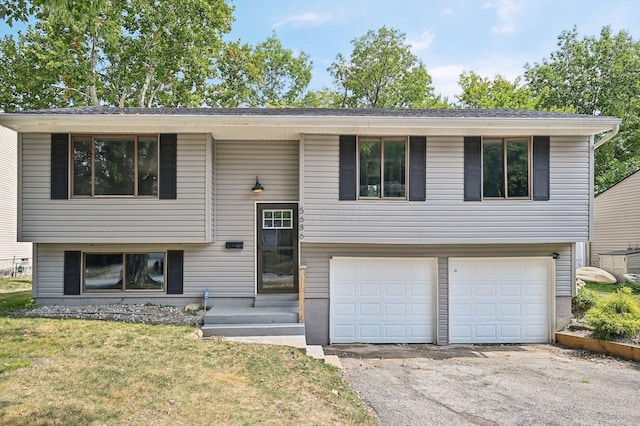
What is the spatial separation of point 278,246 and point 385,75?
2003cm

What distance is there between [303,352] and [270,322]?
141 centimetres

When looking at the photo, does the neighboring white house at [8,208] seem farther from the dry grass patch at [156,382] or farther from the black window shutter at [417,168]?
the black window shutter at [417,168]

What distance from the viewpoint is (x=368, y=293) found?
8.70 meters

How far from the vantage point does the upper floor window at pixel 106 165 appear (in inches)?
321

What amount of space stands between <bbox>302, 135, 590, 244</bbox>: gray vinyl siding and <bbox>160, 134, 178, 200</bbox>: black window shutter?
2678 mm

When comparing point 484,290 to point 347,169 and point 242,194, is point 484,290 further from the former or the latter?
point 242,194

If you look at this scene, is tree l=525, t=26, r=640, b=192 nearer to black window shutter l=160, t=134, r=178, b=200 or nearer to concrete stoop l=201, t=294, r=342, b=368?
concrete stoop l=201, t=294, r=342, b=368

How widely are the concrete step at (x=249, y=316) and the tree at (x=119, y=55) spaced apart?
14.9m

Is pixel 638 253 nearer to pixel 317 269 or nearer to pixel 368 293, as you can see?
pixel 368 293

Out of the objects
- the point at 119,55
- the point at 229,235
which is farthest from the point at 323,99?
the point at 229,235

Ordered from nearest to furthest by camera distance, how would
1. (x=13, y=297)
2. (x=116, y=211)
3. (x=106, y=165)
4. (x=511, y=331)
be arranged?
(x=116, y=211), (x=106, y=165), (x=511, y=331), (x=13, y=297)

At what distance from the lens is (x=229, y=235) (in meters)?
8.65

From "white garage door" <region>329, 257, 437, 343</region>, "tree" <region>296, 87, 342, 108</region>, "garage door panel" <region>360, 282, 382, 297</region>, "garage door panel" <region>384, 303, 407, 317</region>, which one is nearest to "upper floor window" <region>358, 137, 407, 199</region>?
"white garage door" <region>329, 257, 437, 343</region>

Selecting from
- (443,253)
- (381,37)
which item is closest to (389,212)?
(443,253)
